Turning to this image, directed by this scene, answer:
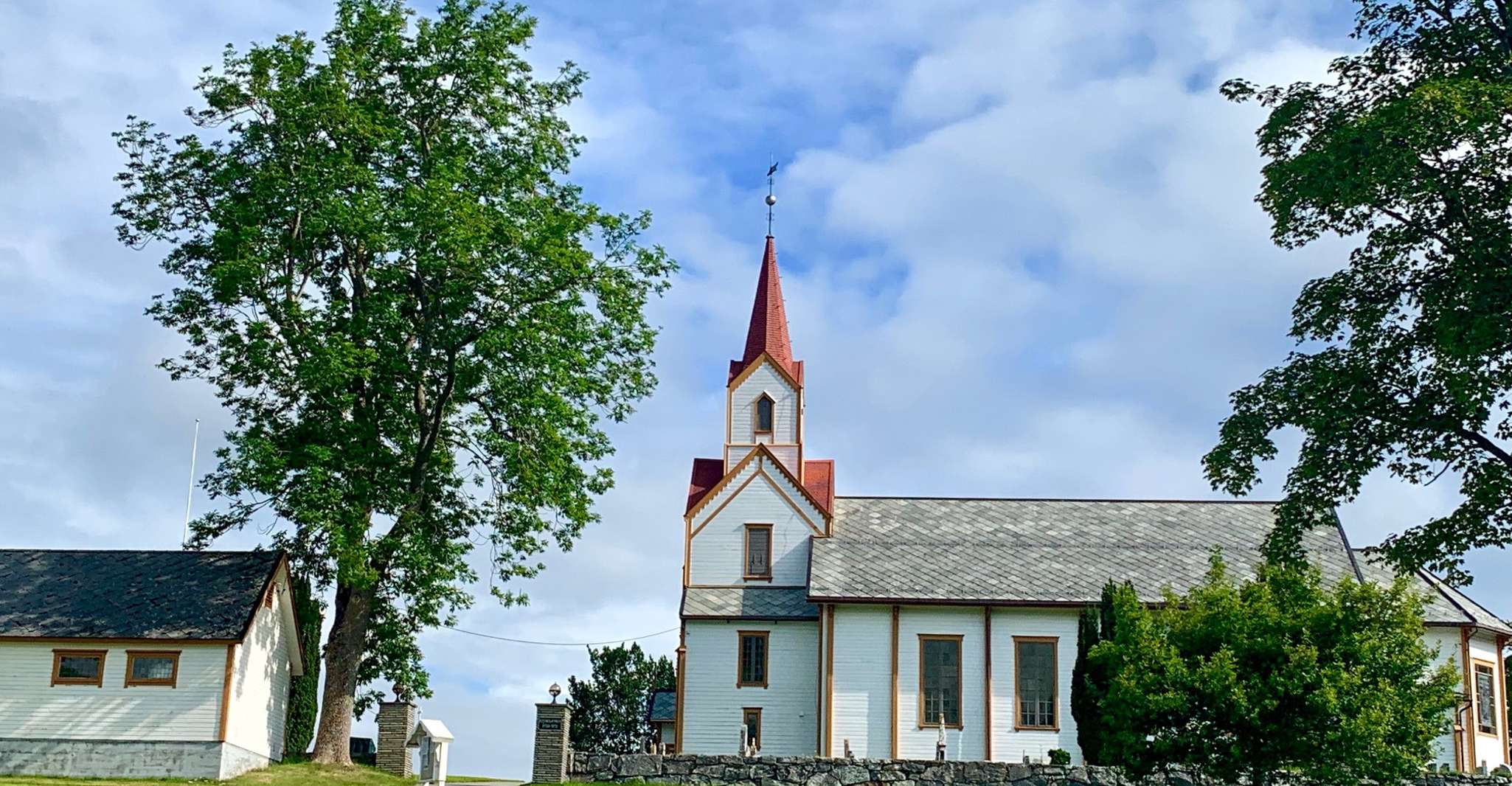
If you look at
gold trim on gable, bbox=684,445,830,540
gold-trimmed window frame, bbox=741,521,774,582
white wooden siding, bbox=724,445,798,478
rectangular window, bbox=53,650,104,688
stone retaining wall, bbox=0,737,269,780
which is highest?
white wooden siding, bbox=724,445,798,478

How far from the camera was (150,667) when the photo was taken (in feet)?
104

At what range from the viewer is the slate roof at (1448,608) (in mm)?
38469

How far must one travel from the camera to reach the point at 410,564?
3234 centimetres

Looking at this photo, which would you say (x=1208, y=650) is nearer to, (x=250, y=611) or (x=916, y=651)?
(x=916, y=651)

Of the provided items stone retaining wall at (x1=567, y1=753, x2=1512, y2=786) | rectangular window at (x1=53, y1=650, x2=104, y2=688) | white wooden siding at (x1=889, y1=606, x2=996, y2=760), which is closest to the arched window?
white wooden siding at (x1=889, y1=606, x2=996, y2=760)

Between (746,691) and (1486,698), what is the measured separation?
19.0 m

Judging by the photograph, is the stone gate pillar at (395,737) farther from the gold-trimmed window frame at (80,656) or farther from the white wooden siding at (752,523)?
the white wooden siding at (752,523)

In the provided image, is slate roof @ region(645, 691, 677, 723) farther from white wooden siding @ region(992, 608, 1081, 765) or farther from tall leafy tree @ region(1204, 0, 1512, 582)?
tall leafy tree @ region(1204, 0, 1512, 582)

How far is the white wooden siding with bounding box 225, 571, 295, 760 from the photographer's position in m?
31.9

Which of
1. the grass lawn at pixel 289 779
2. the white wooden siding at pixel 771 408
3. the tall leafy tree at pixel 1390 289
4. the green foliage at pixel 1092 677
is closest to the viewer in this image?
the tall leafy tree at pixel 1390 289

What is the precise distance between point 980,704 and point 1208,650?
12985mm

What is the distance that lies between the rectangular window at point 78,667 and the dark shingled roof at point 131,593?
44 cm

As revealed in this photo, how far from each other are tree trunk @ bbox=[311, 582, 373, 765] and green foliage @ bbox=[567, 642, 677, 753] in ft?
64.7

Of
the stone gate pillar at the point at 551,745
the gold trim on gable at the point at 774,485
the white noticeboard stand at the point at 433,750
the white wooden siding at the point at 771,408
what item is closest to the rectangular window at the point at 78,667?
the stone gate pillar at the point at 551,745
